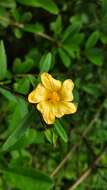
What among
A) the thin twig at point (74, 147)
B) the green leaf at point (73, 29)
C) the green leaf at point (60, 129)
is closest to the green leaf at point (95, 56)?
the green leaf at point (73, 29)

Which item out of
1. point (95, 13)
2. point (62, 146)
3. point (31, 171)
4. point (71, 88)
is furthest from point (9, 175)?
point (95, 13)

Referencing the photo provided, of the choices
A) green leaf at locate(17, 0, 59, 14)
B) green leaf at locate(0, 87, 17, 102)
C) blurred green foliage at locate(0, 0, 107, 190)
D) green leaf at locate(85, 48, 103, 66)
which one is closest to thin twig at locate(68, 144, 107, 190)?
blurred green foliage at locate(0, 0, 107, 190)

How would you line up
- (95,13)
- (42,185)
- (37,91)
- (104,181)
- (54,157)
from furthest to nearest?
1. (54,157)
2. (95,13)
3. (104,181)
4. (42,185)
5. (37,91)

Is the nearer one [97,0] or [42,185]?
[42,185]

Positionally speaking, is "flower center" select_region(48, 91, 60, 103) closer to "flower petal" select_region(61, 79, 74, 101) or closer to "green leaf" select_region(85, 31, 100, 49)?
"flower petal" select_region(61, 79, 74, 101)

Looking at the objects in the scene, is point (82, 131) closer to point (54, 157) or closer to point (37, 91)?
point (54, 157)

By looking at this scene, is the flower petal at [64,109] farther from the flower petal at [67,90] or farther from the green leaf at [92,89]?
the green leaf at [92,89]
